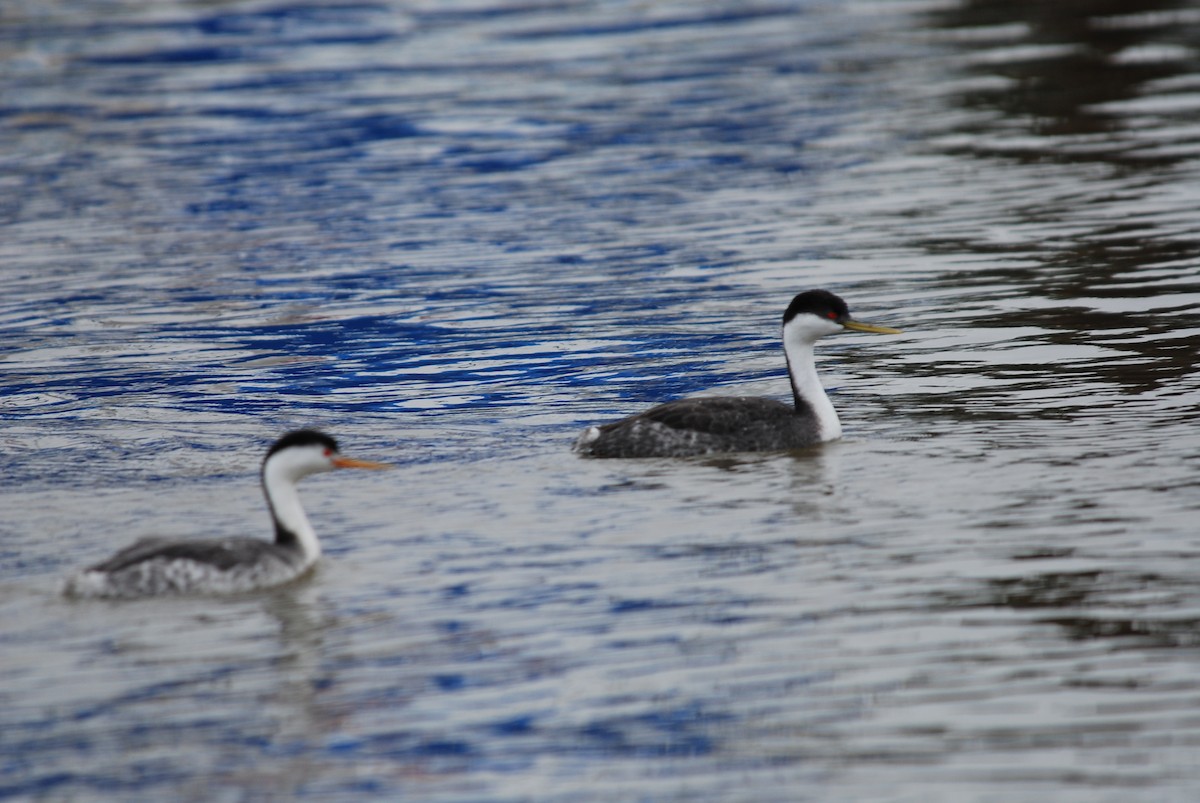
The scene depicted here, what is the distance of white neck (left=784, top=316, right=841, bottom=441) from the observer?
13.4 metres

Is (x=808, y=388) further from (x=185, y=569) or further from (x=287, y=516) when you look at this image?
(x=185, y=569)

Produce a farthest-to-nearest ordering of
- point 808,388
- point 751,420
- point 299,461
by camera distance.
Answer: point 808,388 < point 751,420 < point 299,461

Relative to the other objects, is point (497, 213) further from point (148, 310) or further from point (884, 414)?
point (884, 414)

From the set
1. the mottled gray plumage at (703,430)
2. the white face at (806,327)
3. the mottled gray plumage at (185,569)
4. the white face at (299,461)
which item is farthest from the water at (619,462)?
the white face at (806,327)

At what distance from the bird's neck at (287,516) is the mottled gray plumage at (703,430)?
9.37 feet

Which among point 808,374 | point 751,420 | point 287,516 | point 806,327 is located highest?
point 287,516

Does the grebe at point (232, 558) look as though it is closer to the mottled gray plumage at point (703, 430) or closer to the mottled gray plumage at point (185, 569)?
the mottled gray plumage at point (185, 569)

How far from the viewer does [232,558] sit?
409 inches

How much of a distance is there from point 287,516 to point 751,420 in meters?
3.96

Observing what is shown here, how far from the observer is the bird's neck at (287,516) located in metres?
10.7

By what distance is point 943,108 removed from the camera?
30.2 meters

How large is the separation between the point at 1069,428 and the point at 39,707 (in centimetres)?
751

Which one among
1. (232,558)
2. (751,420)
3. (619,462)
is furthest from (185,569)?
(751,420)

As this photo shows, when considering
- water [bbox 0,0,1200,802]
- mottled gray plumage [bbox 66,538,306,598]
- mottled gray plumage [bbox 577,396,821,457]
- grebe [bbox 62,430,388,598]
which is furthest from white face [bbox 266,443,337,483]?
mottled gray plumage [bbox 577,396,821,457]
